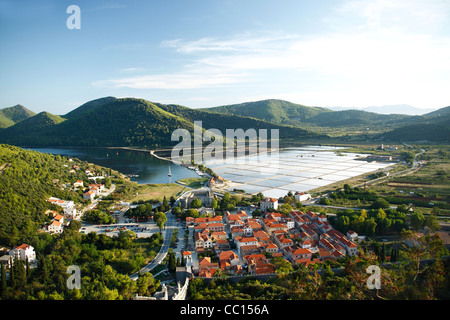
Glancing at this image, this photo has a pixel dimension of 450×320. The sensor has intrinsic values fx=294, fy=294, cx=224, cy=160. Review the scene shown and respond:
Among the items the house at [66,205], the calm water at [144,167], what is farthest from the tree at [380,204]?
the house at [66,205]

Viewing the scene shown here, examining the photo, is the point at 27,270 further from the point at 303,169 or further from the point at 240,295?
the point at 303,169

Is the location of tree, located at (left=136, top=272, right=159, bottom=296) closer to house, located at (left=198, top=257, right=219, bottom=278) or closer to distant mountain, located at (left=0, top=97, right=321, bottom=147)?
house, located at (left=198, top=257, right=219, bottom=278)

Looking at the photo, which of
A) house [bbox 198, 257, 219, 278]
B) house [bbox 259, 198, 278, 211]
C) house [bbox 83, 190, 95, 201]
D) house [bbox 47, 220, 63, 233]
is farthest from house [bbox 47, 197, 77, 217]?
house [bbox 259, 198, 278, 211]

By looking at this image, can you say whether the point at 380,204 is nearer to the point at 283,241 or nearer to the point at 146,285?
the point at 283,241

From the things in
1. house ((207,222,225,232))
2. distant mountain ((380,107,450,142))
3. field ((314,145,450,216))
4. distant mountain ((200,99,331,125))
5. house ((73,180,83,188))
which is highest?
distant mountain ((200,99,331,125))

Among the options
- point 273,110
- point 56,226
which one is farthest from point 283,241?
point 273,110

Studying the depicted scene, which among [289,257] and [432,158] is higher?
[432,158]
